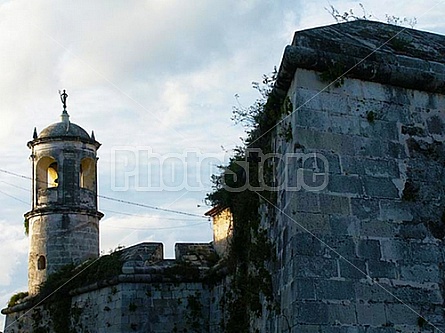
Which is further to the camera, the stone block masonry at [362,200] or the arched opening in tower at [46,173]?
the arched opening in tower at [46,173]

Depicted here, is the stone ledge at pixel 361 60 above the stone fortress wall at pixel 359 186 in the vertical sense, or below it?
Answer: above

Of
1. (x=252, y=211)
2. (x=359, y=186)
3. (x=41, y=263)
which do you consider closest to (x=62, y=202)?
(x=41, y=263)

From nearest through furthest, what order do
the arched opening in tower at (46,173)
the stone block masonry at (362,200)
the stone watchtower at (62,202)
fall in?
the stone block masonry at (362,200) → the stone watchtower at (62,202) → the arched opening in tower at (46,173)

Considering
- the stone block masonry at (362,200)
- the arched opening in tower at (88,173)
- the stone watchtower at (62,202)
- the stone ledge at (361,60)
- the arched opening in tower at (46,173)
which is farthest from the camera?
the arched opening in tower at (88,173)

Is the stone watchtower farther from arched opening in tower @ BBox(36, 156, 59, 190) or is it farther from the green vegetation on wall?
the green vegetation on wall

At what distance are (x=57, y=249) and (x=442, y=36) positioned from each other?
12.1m

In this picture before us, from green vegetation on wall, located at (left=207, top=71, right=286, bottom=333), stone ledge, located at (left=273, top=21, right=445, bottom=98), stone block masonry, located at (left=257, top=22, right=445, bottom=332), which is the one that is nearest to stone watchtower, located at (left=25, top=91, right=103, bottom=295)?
green vegetation on wall, located at (left=207, top=71, right=286, bottom=333)

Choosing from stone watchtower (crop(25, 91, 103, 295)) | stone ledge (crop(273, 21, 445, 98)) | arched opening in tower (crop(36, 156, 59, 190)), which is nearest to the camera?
stone ledge (crop(273, 21, 445, 98))

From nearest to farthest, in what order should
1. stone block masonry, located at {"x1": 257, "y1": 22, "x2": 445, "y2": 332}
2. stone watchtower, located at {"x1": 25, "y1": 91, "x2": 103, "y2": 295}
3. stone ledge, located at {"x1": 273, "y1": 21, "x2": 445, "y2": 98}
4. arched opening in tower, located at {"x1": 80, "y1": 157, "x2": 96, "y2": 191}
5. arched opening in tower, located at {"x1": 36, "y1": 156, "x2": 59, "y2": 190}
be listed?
stone block masonry, located at {"x1": 257, "y1": 22, "x2": 445, "y2": 332} < stone ledge, located at {"x1": 273, "y1": 21, "x2": 445, "y2": 98} < stone watchtower, located at {"x1": 25, "y1": 91, "x2": 103, "y2": 295} < arched opening in tower, located at {"x1": 36, "y1": 156, "x2": 59, "y2": 190} < arched opening in tower, located at {"x1": 80, "y1": 157, "x2": 96, "y2": 191}

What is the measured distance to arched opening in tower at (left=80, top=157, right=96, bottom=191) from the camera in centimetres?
1962

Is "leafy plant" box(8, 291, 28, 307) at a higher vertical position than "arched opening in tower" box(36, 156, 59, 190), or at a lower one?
lower

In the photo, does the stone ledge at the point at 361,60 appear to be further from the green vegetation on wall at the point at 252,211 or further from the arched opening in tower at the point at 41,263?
the arched opening in tower at the point at 41,263

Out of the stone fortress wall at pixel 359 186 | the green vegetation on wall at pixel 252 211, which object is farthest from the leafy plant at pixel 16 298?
the stone fortress wall at pixel 359 186

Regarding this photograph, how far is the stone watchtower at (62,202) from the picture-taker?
729 inches
